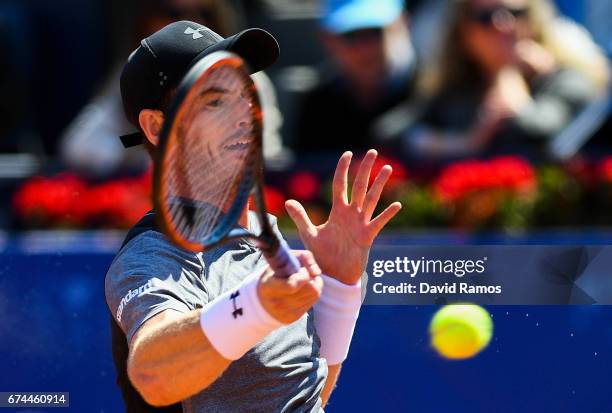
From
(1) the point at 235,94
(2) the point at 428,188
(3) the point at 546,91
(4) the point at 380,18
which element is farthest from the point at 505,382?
(4) the point at 380,18

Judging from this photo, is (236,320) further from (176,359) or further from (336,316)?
(336,316)


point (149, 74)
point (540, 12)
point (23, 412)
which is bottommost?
point (540, 12)

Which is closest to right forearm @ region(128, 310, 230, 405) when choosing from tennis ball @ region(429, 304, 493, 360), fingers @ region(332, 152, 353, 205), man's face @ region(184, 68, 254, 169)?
man's face @ region(184, 68, 254, 169)

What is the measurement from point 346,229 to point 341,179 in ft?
0.37

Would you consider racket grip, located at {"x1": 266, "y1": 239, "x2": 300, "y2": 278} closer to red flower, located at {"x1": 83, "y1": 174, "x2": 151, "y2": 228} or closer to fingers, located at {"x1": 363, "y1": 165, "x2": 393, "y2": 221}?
fingers, located at {"x1": 363, "y1": 165, "x2": 393, "y2": 221}

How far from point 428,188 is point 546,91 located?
71 cm

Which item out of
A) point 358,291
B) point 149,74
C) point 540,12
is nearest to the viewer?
point 149,74

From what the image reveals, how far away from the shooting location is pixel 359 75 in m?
5.49

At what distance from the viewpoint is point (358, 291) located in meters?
2.42

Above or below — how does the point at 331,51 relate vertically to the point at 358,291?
below

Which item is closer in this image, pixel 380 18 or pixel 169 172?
pixel 169 172

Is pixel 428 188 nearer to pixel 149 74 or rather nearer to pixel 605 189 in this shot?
pixel 605 189

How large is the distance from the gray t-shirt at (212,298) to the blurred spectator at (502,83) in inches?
113

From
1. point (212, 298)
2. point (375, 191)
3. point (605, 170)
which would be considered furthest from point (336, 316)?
point (605, 170)
